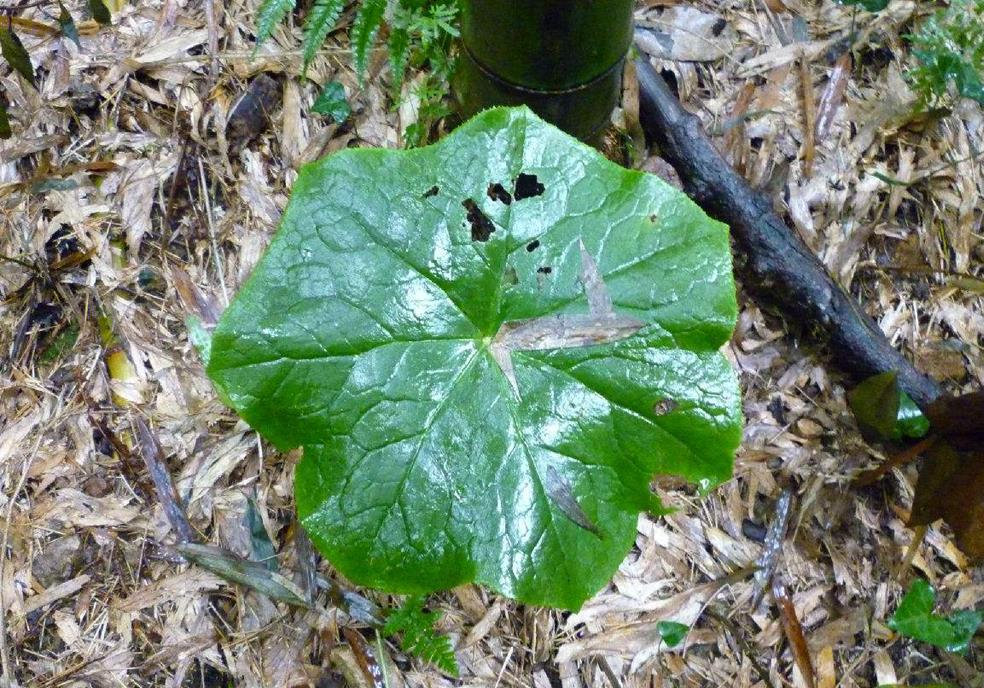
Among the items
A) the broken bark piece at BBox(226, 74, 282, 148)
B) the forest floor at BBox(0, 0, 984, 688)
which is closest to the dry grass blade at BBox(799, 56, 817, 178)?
the forest floor at BBox(0, 0, 984, 688)

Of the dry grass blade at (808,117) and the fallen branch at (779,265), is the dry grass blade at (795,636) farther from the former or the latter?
the dry grass blade at (808,117)

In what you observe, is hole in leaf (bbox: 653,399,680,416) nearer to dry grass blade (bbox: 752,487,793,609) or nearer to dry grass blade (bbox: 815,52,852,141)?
dry grass blade (bbox: 752,487,793,609)

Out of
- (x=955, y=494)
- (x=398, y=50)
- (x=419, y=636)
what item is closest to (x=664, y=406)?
(x=419, y=636)

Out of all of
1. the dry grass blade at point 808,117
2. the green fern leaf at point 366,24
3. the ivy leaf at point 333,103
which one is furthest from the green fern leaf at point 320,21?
the dry grass blade at point 808,117

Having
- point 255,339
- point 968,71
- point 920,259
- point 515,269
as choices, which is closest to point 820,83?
point 968,71

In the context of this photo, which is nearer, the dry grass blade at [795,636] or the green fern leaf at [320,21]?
the green fern leaf at [320,21]

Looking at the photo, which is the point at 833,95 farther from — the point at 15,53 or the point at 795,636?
the point at 15,53
